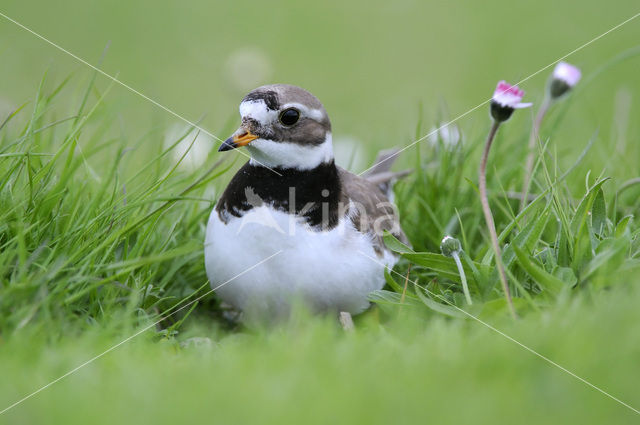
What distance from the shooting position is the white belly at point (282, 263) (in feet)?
10.3

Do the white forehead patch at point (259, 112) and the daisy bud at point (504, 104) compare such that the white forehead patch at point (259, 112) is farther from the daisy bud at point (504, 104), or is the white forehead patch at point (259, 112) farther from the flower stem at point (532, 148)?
the flower stem at point (532, 148)

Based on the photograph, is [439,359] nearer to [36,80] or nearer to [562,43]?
[36,80]

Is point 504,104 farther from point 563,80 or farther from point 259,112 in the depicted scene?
point 259,112

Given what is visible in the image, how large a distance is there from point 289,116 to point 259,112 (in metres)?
0.14

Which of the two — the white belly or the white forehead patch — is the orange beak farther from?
the white belly

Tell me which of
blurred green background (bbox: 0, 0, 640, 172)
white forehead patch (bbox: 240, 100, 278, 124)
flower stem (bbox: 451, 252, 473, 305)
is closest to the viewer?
flower stem (bbox: 451, 252, 473, 305)

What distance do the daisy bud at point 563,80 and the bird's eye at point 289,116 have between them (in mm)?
1287

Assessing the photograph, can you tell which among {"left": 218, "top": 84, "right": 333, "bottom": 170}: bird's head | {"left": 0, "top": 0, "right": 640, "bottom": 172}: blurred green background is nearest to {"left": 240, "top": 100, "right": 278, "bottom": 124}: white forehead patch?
{"left": 218, "top": 84, "right": 333, "bottom": 170}: bird's head

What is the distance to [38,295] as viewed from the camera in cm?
271

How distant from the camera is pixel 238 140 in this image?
302 cm

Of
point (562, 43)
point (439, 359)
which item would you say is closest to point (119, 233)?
point (439, 359)

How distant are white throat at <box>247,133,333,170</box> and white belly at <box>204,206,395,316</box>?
0.21m

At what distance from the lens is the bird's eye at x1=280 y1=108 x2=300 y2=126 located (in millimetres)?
3145

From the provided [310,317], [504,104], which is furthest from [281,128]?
[504,104]
